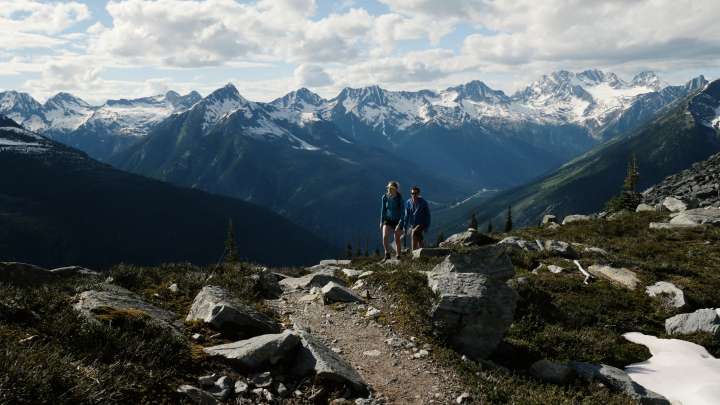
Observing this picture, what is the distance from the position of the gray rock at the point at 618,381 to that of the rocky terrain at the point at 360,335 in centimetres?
4

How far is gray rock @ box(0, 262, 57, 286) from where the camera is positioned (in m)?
16.8

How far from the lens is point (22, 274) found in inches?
682

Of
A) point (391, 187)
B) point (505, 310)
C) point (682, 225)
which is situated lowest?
point (682, 225)

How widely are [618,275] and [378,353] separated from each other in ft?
47.3

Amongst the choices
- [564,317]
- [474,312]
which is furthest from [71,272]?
[564,317]

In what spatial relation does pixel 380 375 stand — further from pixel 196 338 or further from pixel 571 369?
pixel 571 369

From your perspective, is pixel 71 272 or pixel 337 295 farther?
pixel 71 272

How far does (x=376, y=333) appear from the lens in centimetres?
1313

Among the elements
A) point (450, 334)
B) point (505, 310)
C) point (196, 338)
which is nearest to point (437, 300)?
point (450, 334)

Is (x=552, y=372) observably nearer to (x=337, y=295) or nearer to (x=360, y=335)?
(x=360, y=335)

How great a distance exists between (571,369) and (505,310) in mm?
2114

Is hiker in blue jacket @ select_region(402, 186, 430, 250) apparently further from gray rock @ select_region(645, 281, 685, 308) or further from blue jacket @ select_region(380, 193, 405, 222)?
gray rock @ select_region(645, 281, 685, 308)

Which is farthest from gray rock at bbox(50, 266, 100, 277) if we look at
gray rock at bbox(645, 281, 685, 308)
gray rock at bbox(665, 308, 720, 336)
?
gray rock at bbox(645, 281, 685, 308)

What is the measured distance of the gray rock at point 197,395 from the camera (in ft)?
26.6
